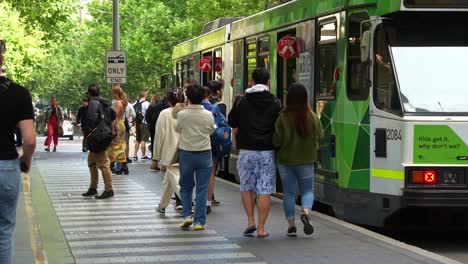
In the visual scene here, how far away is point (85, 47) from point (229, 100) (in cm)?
6464

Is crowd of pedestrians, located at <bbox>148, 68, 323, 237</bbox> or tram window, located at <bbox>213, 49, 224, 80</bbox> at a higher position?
tram window, located at <bbox>213, 49, 224, 80</bbox>

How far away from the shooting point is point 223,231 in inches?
439

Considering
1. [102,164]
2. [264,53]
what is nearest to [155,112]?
[264,53]

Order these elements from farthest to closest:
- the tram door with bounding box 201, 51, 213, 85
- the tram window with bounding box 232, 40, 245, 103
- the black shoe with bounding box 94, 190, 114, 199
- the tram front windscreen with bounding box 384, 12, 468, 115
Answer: the tram door with bounding box 201, 51, 213, 85, the tram window with bounding box 232, 40, 245, 103, the black shoe with bounding box 94, 190, 114, 199, the tram front windscreen with bounding box 384, 12, 468, 115

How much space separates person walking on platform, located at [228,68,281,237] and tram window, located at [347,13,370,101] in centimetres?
118

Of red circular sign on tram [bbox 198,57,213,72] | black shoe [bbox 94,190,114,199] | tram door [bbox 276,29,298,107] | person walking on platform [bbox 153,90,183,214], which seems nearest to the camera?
person walking on platform [bbox 153,90,183,214]

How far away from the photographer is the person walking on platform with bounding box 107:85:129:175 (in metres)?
17.9

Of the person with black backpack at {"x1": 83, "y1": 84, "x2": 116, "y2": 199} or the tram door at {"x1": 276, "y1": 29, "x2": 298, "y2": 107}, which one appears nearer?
the tram door at {"x1": 276, "y1": 29, "x2": 298, "y2": 107}

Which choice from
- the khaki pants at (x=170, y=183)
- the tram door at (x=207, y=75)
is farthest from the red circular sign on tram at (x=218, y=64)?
the khaki pants at (x=170, y=183)

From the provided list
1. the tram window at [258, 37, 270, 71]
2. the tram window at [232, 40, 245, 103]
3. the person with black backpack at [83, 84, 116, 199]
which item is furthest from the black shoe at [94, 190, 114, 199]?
the tram window at [232, 40, 245, 103]

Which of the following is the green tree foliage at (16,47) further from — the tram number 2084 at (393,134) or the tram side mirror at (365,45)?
the tram number 2084 at (393,134)

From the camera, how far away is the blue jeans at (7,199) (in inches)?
258

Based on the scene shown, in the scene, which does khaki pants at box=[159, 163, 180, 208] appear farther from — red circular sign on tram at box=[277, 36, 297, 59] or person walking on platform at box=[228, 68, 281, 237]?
red circular sign on tram at box=[277, 36, 297, 59]

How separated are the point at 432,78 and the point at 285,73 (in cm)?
433
